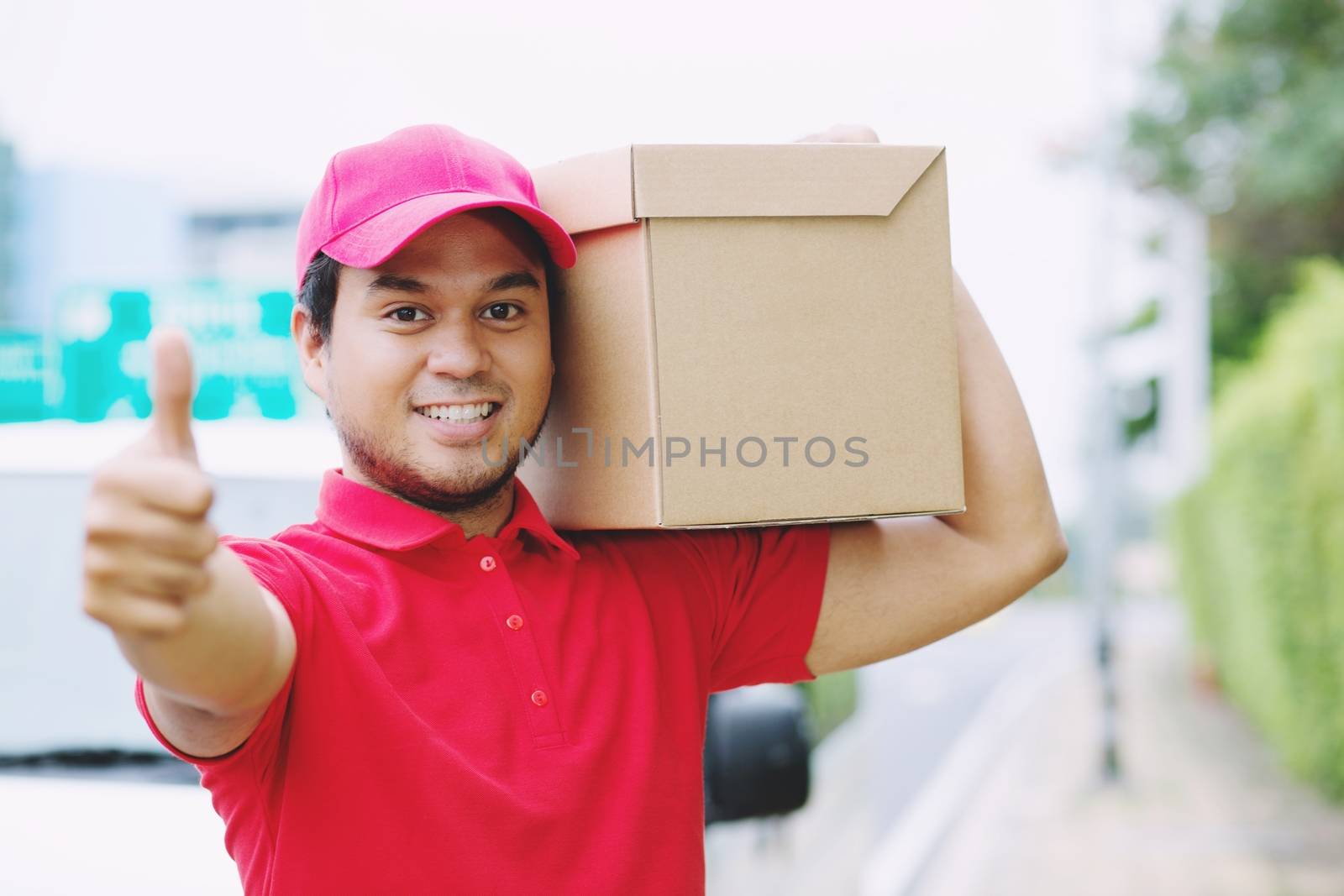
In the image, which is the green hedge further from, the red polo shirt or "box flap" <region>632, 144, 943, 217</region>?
the red polo shirt

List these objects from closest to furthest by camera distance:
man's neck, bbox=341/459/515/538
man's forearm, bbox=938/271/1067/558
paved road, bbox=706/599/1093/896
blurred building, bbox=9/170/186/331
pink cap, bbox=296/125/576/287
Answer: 1. pink cap, bbox=296/125/576/287
2. man's neck, bbox=341/459/515/538
3. man's forearm, bbox=938/271/1067/558
4. paved road, bbox=706/599/1093/896
5. blurred building, bbox=9/170/186/331

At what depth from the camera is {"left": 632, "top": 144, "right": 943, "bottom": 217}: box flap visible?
1584 millimetres

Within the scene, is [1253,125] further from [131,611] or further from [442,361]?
[131,611]

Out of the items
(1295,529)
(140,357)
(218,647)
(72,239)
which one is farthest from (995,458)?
(1295,529)

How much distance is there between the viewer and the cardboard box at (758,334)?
5.25 feet

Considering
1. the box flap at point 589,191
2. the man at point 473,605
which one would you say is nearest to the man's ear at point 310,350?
the man at point 473,605

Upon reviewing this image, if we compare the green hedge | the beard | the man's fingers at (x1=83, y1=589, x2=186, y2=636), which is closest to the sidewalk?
the green hedge

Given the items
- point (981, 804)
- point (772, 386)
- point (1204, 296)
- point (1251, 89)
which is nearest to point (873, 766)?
point (772, 386)

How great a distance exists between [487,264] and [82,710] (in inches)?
59.7

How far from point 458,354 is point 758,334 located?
0.35 metres

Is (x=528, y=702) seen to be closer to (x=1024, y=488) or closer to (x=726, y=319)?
(x=726, y=319)

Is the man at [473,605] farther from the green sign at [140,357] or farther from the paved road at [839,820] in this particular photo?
the green sign at [140,357]

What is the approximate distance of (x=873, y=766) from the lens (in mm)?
4430

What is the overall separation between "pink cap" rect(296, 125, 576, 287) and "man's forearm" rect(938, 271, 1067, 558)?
62 cm
